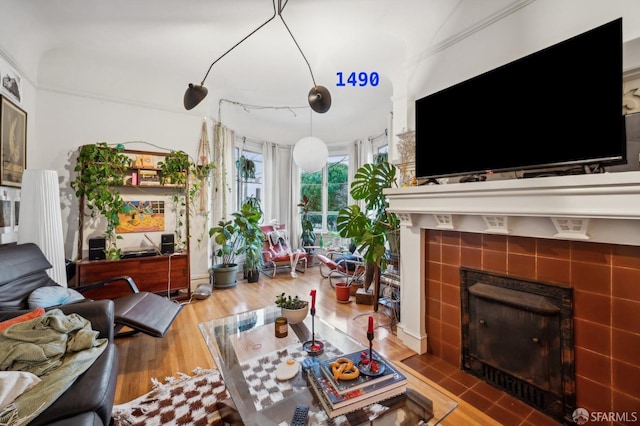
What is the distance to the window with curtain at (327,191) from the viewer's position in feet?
19.3

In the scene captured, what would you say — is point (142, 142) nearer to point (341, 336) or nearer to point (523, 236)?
point (341, 336)

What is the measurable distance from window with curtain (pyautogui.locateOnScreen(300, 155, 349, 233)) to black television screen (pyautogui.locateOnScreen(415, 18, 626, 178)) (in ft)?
12.0

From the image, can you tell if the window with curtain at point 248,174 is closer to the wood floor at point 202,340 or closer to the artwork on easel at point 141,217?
the artwork on easel at point 141,217

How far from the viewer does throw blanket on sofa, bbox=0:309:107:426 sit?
3.64ft

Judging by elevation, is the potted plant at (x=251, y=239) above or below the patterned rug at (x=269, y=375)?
above

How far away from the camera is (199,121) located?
13.0ft

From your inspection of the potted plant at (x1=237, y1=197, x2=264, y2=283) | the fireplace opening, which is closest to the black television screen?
the fireplace opening

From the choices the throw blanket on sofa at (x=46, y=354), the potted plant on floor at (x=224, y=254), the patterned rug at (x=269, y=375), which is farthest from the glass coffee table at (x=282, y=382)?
the potted plant on floor at (x=224, y=254)

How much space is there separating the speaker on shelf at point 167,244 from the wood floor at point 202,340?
75cm

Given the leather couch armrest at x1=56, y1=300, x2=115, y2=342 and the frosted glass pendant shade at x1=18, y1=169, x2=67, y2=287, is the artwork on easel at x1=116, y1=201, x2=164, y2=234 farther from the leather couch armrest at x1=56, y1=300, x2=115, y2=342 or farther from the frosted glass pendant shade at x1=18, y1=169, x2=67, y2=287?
the leather couch armrest at x1=56, y1=300, x2=115, y2=342

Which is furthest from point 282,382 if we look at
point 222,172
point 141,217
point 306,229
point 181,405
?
point 306,229

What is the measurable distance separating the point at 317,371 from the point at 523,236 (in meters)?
1.53

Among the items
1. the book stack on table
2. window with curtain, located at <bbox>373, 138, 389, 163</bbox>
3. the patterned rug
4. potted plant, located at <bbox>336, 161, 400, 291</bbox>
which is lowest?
the patterned rug
